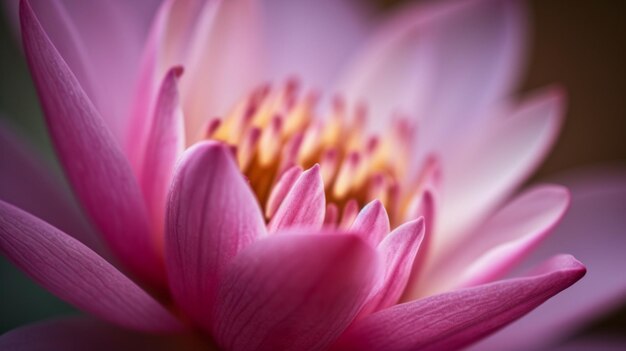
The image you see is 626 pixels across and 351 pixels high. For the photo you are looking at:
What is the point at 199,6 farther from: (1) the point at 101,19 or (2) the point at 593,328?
(2) the point at 593,328

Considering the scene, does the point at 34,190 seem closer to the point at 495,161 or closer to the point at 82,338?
the point at 82,338

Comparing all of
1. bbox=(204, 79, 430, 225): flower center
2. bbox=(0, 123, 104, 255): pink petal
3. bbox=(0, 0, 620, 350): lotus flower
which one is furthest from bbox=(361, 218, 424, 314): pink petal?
bbox=(0, 123, 104, 255): pink petal

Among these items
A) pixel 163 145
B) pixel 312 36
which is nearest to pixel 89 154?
pixel 163 145

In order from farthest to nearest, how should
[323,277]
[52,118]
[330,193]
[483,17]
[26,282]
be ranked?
[483,17]
[26,282]
[330,193]
[52,118]
[323,277]

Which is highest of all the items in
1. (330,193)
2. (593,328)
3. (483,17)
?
(483,17)

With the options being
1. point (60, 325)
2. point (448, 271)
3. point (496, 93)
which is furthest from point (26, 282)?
point (496, 93)

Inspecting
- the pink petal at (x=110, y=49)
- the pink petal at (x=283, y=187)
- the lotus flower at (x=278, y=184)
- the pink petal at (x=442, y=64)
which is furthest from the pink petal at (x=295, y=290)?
the pink petal at (x=442, y=64)
